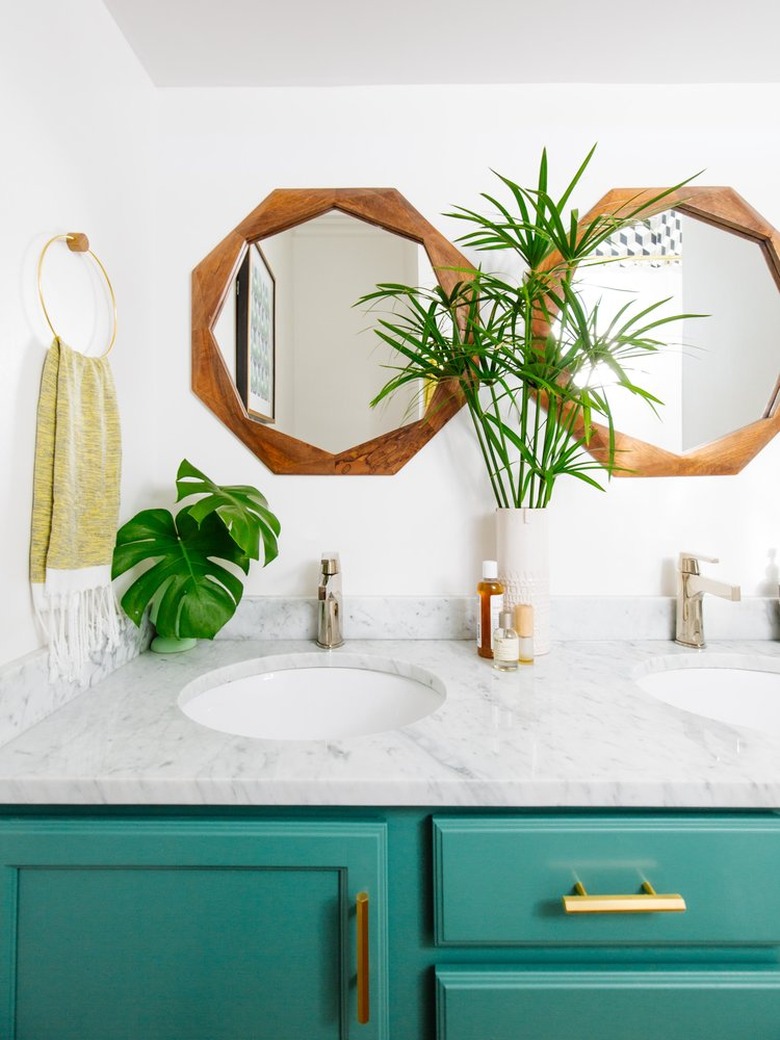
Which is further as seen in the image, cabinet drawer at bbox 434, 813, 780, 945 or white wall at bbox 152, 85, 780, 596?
white wall at bbox 152, 85, 780, 596

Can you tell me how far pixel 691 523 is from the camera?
1.32m

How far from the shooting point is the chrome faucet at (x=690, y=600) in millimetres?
1206

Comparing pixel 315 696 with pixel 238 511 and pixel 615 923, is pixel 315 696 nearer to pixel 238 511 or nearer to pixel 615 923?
pixel 238 511

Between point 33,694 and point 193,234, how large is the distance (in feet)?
3.53

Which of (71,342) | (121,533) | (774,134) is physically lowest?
(121,533)

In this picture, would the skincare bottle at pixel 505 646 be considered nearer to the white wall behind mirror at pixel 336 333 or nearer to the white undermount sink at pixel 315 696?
the white undermount sink at pixel 315 696

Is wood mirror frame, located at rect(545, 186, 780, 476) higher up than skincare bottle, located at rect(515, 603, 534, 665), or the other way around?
wood mirror frame, located at rect(545, 186, 780, 476)

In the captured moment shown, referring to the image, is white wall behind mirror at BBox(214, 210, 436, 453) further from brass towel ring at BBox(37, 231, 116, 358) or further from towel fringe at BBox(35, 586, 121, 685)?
towel fringe at BBox(35, 586, 121, 685)

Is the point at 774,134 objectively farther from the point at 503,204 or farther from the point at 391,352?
the point at 391,352

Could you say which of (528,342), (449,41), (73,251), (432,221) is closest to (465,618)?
(528,342)

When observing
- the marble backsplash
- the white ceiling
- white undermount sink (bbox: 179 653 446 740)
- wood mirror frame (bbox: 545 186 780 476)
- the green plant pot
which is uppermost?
the white ceiling

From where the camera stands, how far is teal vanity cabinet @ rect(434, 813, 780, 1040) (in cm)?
68

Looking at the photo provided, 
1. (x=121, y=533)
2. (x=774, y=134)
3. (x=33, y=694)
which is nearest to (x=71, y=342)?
(x=121, y=533)

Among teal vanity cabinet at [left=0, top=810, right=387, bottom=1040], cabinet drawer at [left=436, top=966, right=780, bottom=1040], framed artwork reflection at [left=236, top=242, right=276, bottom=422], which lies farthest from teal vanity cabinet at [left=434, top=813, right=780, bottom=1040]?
framed artwork reflection at [left=236, top=242, right=276, bottom=422]
